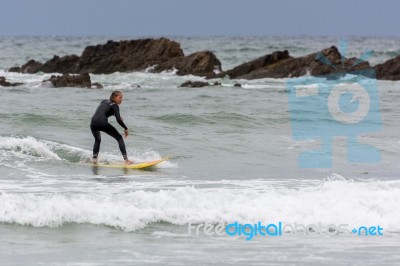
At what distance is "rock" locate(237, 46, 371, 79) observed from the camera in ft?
146

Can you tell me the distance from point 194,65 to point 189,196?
35.6 m

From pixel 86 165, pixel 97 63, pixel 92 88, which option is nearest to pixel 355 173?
pixel 86 165

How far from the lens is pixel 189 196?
1318 cm

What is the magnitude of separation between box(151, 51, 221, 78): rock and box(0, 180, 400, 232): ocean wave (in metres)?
33.7

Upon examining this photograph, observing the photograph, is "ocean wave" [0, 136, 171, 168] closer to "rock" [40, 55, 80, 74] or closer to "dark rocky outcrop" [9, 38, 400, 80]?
"dark rocky outcrop" [9, 38, 400, 80]

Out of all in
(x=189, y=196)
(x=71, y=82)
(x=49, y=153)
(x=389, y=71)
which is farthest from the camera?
(x=389, y=71)

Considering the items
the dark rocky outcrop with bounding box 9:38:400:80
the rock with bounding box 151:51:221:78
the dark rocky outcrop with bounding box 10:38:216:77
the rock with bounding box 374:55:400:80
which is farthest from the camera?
the dark rocky outcrop with bounding box 10:38:216:77

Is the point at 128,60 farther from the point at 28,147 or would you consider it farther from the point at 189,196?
the point at 189,196

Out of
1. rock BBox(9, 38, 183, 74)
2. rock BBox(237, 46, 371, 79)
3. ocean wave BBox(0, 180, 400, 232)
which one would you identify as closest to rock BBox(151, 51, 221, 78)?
rock BBox(9, 38, 183, 74)

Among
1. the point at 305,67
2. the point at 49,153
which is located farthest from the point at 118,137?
the point at 305,67

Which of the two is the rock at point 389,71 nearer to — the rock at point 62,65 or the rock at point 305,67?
the rock at point 305,67

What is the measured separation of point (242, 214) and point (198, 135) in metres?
10.1

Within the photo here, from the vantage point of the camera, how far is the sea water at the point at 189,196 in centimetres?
1076

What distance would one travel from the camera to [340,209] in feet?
42.2
